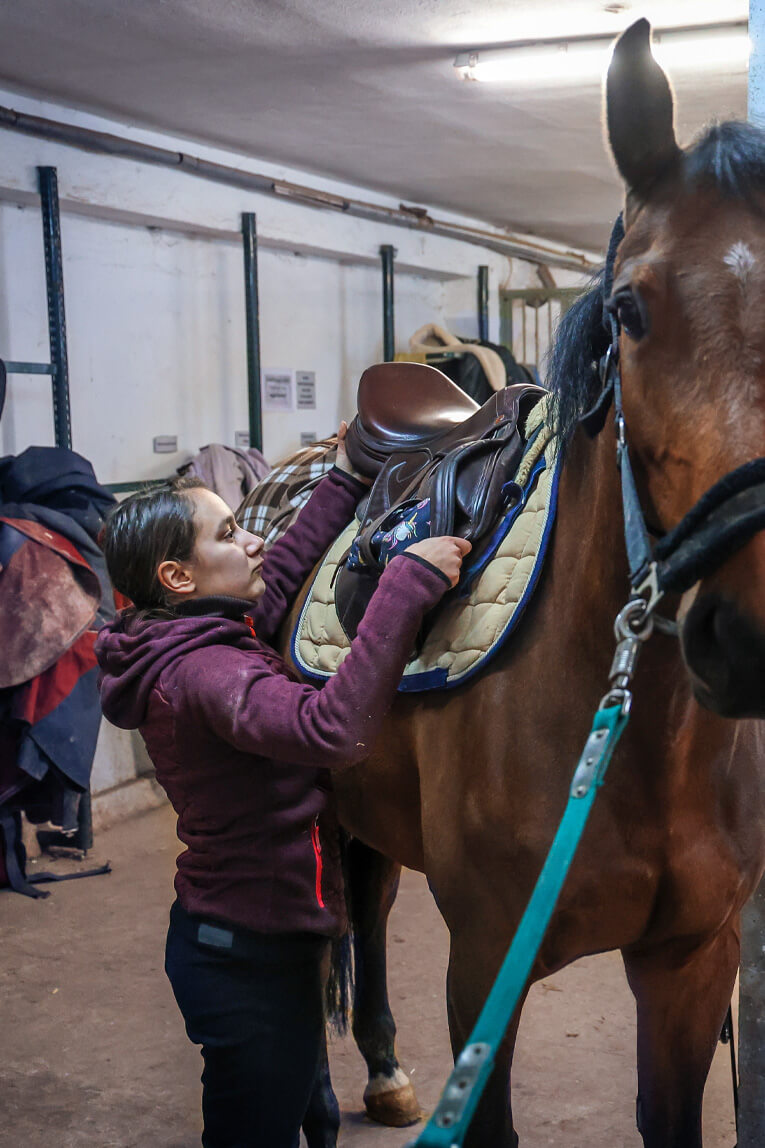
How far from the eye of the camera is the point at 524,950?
73 centimetres

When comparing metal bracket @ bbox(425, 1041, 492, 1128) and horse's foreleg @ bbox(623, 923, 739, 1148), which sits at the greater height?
metal bracket @ bbox(425, 1041, 492, 1128)

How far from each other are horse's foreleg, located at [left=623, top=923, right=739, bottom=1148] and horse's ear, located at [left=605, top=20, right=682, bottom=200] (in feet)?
2.96

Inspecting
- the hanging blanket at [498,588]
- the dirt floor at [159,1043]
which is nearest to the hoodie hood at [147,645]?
the hanging blanket at [498,588]

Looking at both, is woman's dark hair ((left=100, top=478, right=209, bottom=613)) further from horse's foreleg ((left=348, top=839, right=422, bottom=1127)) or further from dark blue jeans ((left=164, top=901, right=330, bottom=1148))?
horse's foreleg ((left=348, top=839, right=422, bottom=1127))

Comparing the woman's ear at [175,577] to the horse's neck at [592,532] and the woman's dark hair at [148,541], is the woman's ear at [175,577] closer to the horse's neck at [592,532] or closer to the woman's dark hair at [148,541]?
the woman's dark hair at [148,541]

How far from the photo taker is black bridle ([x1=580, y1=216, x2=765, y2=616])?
789mm

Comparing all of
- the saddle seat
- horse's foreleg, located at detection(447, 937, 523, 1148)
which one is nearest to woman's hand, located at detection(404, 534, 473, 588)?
the saddle seat

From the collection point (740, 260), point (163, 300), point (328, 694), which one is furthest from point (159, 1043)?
point (163, 300)

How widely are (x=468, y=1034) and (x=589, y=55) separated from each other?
3014 mm

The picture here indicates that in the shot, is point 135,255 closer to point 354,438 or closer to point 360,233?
point 360,233

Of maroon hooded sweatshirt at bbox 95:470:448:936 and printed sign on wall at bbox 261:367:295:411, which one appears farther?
printed sign on wall at bbox 261:367:295:411

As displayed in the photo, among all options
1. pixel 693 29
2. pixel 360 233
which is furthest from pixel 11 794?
pixel 360 233

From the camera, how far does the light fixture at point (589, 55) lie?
10.3 ft

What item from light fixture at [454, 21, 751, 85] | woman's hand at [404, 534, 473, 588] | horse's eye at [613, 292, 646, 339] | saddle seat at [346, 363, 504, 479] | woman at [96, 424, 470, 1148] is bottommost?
woman at [96, 424, 470, 1148]
